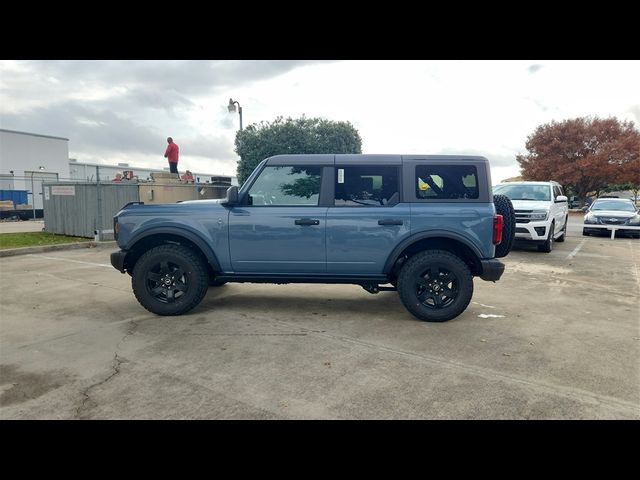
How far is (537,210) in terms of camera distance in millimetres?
9719

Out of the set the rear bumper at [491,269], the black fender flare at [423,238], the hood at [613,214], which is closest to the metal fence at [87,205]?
the black fender flare at [423,238]

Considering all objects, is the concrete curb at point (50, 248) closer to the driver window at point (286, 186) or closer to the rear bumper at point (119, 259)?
the rear bumper at point (119, 259)

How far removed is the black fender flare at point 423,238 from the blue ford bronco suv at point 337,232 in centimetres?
1

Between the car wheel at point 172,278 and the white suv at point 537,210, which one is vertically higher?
the white suv at point 537,210

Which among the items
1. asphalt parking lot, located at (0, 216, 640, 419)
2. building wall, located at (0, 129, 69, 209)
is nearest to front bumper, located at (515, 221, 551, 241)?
asphalt parking lot, located at (0, 216, 640, 419)

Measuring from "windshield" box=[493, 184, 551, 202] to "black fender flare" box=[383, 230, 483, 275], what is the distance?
7.22 metres

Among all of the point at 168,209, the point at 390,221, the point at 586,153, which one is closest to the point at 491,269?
the point at 390,221

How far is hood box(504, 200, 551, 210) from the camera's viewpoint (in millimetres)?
9781

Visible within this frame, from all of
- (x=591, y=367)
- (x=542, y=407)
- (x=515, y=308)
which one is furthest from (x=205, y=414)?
(x=515, y=308)

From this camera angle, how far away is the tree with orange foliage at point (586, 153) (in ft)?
100

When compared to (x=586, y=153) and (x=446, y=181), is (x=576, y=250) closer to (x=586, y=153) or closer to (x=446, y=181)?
(x=446, y=181)

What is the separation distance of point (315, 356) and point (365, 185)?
2.17m

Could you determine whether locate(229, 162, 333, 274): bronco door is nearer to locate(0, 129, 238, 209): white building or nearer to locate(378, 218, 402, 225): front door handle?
locate(378, 218, 402, 225): front door handle

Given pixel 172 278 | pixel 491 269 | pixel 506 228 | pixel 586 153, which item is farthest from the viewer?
pixel 586 153
